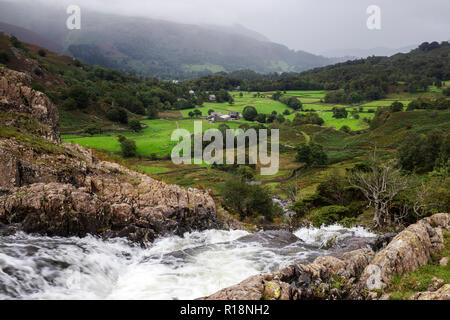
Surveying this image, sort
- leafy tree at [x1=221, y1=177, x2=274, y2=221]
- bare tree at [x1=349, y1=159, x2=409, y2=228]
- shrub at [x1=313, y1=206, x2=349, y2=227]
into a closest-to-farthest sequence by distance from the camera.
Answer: bare tree at [x1=349, y1=159, x2=409, y2=228] → shrub at [x1=313, y1=206, x2=349, y2=227] → leafy tree at [x1=221, y1=177, x2=274, y2=221]

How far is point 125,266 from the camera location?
44.5 feet

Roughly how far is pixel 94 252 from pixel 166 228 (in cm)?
546

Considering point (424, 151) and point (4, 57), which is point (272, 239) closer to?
point (424, 151)

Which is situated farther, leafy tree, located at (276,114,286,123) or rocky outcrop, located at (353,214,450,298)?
leafy tree, located at (276,114,286,123)

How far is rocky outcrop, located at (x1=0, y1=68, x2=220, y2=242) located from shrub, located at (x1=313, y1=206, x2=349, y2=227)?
14.0 metres

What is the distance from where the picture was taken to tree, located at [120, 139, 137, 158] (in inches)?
3597

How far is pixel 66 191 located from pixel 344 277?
14.8 m

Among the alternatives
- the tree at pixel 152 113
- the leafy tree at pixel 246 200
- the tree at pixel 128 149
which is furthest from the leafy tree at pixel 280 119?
the leafy tree at pixel 246 200

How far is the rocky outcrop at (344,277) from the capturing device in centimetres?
972

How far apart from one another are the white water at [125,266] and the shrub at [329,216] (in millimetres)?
12505

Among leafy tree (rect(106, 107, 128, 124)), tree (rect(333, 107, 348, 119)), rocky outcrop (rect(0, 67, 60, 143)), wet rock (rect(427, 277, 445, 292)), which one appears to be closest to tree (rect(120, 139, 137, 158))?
leafy tree (rect(106, 107, 128, 124))

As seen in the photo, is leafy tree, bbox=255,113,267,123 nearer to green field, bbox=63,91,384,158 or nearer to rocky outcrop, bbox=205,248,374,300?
green field, bbox=63,91,384,158
